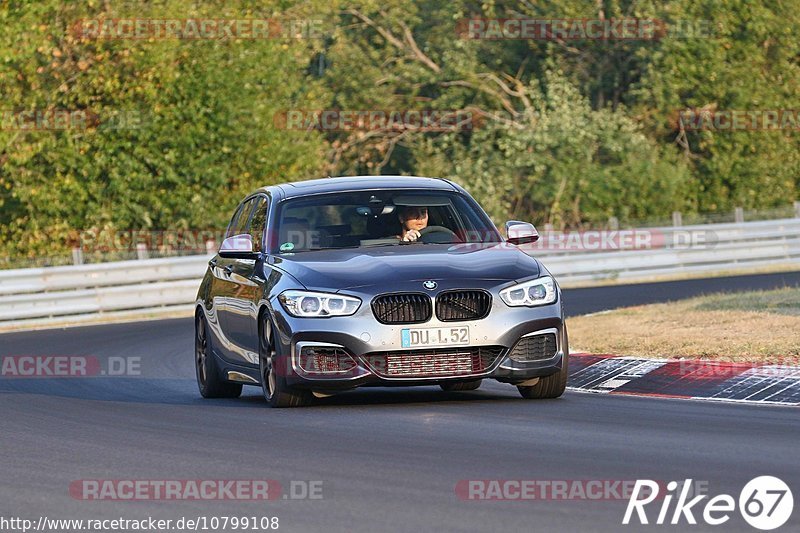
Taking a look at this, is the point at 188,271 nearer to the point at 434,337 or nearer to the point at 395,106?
the point at 395,106

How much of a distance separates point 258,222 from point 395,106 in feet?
111

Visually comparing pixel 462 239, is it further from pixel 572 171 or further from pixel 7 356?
pixel 572 171

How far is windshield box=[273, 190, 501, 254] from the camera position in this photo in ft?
41.8

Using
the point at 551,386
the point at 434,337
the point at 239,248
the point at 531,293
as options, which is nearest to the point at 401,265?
the point at 434,337

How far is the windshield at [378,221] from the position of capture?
41.8 feet

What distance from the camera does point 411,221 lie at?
42.4ft

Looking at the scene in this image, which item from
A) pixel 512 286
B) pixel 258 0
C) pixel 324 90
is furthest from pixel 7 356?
pixel 324 90

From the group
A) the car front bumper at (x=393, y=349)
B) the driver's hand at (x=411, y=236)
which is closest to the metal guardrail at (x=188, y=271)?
the driver's hand at (x=411, y=236)

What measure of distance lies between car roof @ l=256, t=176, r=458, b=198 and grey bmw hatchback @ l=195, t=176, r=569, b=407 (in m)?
0.02

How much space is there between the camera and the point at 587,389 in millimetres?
13625

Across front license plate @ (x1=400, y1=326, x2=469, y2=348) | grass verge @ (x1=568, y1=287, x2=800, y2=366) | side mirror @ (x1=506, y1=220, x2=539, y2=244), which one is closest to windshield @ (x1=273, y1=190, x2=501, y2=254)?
side mirror @ (x1=506, y1=220, x2=539, y2=244)

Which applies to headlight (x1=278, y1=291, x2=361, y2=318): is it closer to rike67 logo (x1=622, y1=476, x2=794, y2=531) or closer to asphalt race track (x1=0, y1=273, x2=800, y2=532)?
asphalt race track (x1=0, y1=273, x2=800, y2=532)

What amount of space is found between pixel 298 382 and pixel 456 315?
1.16 m

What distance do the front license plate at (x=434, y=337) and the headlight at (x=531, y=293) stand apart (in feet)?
1.27
